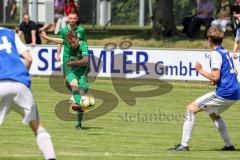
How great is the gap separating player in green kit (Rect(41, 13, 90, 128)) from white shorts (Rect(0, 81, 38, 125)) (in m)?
5.92

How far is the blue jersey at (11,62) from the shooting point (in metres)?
10.4

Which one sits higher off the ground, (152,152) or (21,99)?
(21,99)

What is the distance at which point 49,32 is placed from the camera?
38500 mm

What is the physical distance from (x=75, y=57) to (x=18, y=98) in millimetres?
6285

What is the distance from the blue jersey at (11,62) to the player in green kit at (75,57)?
19.0ft

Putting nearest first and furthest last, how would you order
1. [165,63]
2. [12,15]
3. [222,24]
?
[165,63] → [222,24] → [12,15]

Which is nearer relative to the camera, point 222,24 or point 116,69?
point 116,69

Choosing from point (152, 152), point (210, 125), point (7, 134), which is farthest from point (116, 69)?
point (152, 152)

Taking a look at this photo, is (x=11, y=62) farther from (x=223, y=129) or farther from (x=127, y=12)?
(x=127, y=12)

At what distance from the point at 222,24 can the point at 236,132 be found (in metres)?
16.1

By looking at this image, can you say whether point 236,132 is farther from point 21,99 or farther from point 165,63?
point 165,63

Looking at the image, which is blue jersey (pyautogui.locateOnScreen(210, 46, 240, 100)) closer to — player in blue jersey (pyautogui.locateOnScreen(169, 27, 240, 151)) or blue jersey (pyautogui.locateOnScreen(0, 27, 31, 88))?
player in blue jersey (pyautogui.locateOnScreen(169, 27, 240, 151))

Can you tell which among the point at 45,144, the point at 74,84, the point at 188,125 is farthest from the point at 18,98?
the point at 74,84

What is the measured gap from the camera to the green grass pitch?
1298cm
